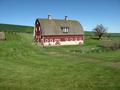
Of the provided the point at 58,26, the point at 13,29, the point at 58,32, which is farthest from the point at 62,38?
the point at 13,29

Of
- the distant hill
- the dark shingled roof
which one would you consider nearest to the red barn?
the dark shingled roof

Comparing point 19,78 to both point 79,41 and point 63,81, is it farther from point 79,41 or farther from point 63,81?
point 79,41

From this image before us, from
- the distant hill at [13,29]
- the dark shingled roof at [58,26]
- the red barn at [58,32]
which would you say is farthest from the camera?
the distant hill at [13,29]

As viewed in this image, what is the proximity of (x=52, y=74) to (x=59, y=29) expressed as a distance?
38775 millimetres

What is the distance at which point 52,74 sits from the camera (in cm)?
1658

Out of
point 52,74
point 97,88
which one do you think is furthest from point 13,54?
point 97,88

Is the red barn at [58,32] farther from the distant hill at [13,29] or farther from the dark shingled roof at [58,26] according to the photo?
the distant hill at [13,29]

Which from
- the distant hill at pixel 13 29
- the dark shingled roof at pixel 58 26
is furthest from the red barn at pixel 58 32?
the distant hill at pixel 13 29

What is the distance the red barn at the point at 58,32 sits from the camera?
52.6 m

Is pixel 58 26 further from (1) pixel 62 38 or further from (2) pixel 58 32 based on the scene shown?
(1) pixel 62 38

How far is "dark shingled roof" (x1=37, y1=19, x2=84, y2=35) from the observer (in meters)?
52.8

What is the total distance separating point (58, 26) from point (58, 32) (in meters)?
1.69

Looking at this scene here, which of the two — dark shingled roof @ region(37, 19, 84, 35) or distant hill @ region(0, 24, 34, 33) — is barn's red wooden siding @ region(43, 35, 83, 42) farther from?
distant hill @ region(0, 24, 34, 33)

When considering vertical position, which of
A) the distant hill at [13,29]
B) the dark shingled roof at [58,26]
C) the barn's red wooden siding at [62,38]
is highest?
the distant hill at [13,29]
